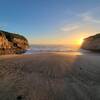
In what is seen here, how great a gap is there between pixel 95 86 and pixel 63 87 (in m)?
1.49

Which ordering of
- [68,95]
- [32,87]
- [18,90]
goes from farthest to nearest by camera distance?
[32,87]
[18,90]
[68,95]

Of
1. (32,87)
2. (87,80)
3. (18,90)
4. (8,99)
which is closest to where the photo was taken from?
(8,99)

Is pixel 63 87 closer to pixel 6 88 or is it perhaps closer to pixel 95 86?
pixel 95 86

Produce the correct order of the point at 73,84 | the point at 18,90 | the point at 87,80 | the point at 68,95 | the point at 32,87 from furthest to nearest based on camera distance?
1. the point at 87,80
2. the point at 73,84
3. the point at 32,87
4. the point at 18,90
5. the point at 68,95

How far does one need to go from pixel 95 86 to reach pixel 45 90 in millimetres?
2317

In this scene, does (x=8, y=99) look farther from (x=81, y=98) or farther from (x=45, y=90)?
(x=81, y=98)

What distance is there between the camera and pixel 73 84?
557cm

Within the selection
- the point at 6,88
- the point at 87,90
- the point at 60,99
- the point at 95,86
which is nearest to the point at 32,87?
the point at 6,88

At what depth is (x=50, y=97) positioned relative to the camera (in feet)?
14.1

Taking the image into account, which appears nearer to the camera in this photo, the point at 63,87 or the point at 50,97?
the point at 50,97

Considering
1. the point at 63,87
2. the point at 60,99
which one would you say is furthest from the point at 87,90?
the point at 60,99

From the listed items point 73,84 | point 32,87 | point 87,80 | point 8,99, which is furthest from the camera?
point 87,80

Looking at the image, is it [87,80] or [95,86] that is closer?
[95,86]

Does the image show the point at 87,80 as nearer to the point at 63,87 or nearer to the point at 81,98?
the point at 63,87
